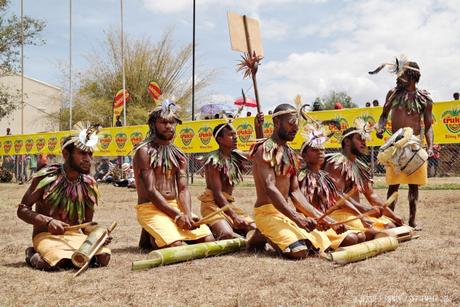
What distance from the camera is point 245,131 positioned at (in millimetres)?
→ 12438

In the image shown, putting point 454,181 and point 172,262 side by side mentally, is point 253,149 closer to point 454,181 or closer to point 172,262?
point 172,262

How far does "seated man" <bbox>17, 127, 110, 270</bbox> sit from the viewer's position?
4.05 meters

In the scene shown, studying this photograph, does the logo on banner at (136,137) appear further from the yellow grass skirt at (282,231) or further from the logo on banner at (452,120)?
the yellow grass skirt at (282,231)

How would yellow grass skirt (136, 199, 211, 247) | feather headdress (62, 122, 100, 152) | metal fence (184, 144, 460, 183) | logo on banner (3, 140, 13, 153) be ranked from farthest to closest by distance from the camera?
logo on banner (3, 140, 13, 153), metal fence (184, 144, 460, 183), yellow grass skirt (136, 199, 211, 247), feather headdress (62, 122, 100, 152)

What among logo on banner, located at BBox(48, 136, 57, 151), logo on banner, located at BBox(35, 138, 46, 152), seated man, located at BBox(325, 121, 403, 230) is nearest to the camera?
seated man, located at BBox(325, 121, 403, 230)

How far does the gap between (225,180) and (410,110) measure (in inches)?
89.6

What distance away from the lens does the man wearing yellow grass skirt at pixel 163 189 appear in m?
4.62

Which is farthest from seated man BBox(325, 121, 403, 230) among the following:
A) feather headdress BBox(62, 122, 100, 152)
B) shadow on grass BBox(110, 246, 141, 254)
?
feather headdress BBox(62, 122, 100, 152)

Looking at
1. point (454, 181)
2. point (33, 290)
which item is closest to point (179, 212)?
point (33, 290)

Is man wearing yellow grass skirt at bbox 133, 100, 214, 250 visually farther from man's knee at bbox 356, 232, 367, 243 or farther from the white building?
the white building

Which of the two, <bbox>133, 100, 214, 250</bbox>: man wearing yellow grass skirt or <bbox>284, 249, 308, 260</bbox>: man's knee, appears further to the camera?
<bbox>133, 100, 214, 250</bbox>: man wearing yellow grass skirt

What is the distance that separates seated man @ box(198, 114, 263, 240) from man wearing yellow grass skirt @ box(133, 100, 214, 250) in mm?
417

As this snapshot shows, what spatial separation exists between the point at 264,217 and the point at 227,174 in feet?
2.91

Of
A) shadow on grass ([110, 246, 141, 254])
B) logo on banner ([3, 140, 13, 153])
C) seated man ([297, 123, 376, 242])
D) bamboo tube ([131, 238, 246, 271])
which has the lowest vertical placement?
shadow on grass ([110, 246, 141, 254])
